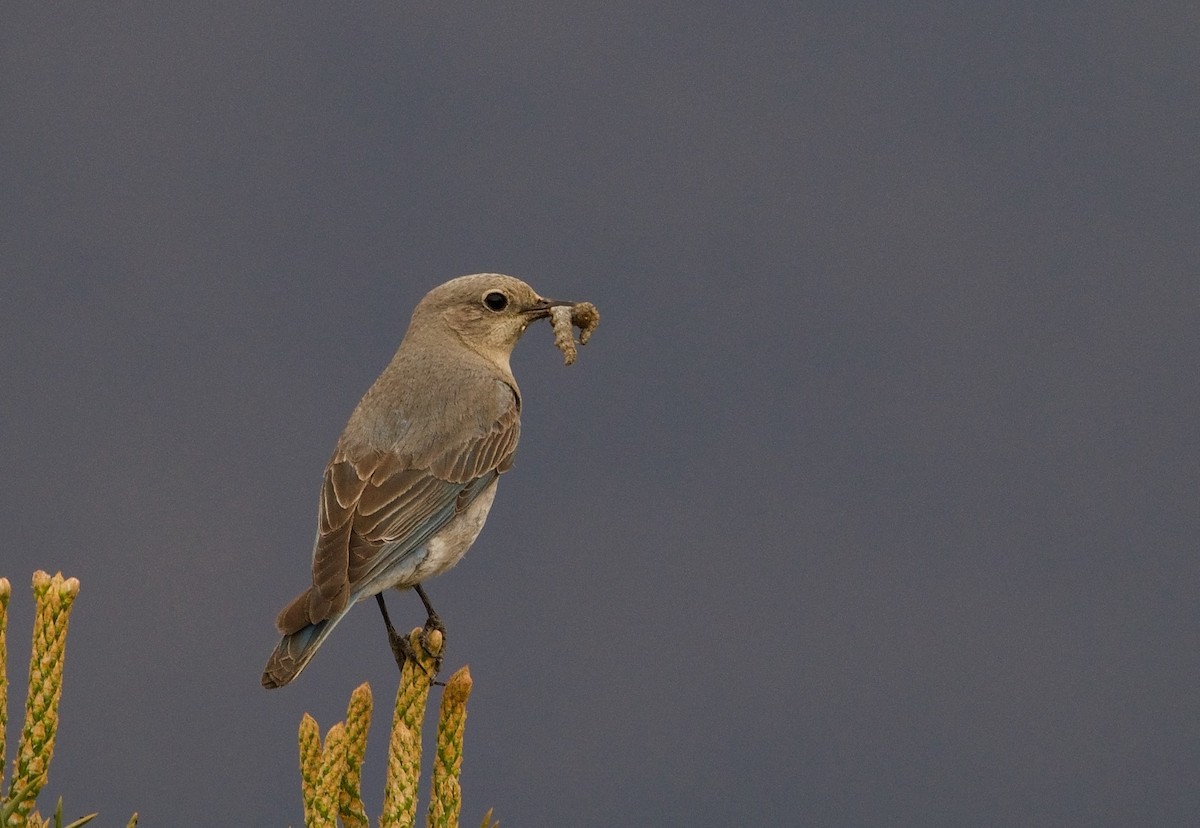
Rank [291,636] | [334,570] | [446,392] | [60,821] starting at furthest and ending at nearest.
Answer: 1. [446,392]
2. [334,570]
3. [291,636]
4. [60,821]

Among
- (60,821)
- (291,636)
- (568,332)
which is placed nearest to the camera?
(60,821)

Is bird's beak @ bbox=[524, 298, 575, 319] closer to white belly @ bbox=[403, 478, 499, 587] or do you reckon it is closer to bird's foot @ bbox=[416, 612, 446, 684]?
white belly @ bbox=[403, 478, 499, 587]

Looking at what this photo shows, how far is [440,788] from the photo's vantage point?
514cm

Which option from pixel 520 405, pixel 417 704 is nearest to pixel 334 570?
pixel 417 704

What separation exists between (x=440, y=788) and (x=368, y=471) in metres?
2.58

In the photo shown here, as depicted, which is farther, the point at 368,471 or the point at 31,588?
the point at 368,471

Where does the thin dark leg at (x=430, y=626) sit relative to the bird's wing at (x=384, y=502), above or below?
below

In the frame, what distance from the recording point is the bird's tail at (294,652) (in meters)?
6.02

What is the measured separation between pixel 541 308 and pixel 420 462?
5.72 ft

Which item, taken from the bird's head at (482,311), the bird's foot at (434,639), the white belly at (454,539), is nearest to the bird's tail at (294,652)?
the bird's foot at (434,639)

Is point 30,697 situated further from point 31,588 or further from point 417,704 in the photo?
point 417,704

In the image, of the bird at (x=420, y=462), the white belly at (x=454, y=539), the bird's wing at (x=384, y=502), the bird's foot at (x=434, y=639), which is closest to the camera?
the bird's foot at (x=434, y=639)

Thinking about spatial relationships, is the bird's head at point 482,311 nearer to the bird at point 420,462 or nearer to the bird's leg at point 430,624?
the bird at point 420,462

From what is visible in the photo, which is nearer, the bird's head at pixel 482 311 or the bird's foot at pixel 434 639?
the bird's foot at pixel 434 639
